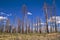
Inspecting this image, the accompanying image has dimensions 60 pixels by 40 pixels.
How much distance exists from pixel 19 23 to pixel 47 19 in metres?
10.2

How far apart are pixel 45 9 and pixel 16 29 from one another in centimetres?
1296

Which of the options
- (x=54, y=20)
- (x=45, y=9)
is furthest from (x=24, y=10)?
(x=54, y=20)

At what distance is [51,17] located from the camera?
81.0 ft

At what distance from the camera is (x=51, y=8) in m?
23.8

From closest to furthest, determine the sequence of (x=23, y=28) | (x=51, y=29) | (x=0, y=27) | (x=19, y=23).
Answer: (x=51, y=29) → (x=23, y=28) → (x=19, y=23) → (x=0, y=27)

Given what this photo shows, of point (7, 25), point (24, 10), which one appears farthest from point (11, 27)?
point (24, 10)

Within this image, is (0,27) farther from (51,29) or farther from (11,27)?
(51,29)

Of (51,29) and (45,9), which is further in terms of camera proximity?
(51,29)

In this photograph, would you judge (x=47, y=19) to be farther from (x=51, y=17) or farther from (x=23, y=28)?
(x=23, y=28)

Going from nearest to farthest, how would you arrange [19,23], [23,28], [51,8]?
[51,8] < [23,28] < [19,23]

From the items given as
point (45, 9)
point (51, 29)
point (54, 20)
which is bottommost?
point (51, 29)

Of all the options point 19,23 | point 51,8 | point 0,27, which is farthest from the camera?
point 0,27

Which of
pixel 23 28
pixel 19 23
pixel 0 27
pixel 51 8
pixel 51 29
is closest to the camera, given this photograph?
pixel 51 8

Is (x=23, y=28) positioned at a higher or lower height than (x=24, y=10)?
lower
